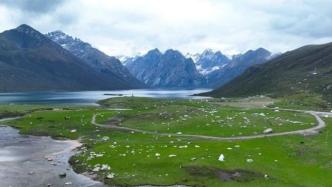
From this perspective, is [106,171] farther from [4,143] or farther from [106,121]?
[106,121]

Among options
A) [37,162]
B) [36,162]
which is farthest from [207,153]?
[36,162]

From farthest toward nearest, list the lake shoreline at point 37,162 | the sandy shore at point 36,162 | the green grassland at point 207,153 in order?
the lake shoreline at point 37,162
the sandy shore at point 36,162
the green grassland at point 207,153

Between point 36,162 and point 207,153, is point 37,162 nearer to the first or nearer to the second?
point 36,162

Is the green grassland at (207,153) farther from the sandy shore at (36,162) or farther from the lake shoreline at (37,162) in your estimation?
the sandy shore at (36,162)

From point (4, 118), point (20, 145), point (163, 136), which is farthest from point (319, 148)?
point (4, 118)

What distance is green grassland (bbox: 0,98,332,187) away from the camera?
195ft

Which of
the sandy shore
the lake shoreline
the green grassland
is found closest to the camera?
the green grassland

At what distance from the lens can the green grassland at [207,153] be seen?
59375 millimetres

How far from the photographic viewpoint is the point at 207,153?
229 ft

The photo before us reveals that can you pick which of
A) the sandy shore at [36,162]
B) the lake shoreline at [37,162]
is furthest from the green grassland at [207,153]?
the sandy shore at [36,162]

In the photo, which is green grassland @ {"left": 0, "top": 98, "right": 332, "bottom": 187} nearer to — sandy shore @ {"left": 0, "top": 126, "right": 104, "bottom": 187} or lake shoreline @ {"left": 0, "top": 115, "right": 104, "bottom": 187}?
lake shoreline @ {"left": 0, "top": 115, "right": 104, "bottom": 187}

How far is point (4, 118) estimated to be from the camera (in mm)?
155500

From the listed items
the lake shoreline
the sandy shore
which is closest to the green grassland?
the lake shoreline

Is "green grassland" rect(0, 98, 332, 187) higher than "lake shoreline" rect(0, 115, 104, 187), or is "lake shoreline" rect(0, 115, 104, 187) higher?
"green grassland" rect(0, 98, 332, 187)
